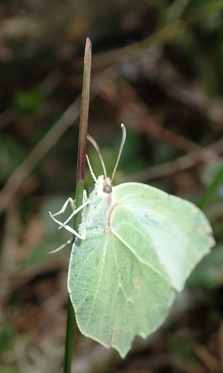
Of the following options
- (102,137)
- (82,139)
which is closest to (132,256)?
(82,139)

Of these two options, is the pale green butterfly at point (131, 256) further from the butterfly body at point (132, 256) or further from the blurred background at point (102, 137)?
the blurred background at point (102, 137)

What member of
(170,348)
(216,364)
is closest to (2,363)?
(170,348)

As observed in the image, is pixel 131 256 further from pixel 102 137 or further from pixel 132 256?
pixel 102 137

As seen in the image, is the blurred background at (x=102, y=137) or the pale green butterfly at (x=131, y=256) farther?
the blurred background at (x=102, y=137)

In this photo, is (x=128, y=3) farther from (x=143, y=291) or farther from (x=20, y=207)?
(x=143, y=291)

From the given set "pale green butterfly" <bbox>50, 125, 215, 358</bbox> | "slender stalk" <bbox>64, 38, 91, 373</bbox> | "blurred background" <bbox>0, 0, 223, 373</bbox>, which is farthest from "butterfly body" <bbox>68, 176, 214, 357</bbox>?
"blurred background" <bbox>0, 0, 223, 373</bbox>

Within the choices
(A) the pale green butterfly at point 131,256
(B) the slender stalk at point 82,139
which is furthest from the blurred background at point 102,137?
(B) the slender stalk at point 82,139

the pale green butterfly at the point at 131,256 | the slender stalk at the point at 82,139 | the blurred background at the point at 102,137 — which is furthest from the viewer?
the blurred background at the point at 102,137

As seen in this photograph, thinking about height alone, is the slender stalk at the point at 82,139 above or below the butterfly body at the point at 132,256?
above
